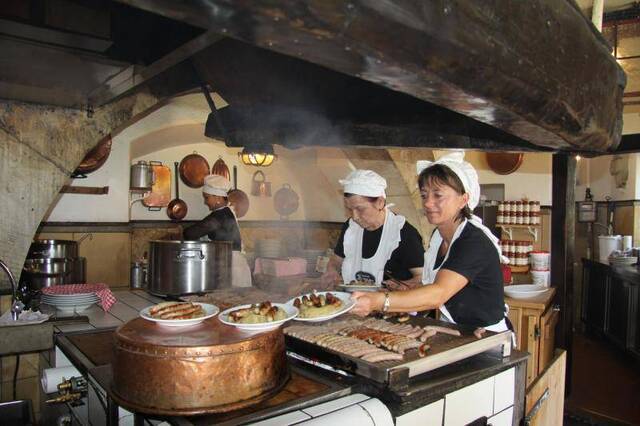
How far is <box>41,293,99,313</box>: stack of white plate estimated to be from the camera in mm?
3154

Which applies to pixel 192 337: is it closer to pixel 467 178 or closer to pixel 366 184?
pixel 467 178

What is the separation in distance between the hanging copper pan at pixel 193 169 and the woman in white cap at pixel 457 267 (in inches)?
255

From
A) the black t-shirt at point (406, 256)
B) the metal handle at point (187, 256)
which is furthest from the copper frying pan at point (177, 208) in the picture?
the black t-shirt at point (406, 256)

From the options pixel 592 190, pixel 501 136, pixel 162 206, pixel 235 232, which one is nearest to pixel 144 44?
pixel 501 136

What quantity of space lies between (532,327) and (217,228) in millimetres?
3628

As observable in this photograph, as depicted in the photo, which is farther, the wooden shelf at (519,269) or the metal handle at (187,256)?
the wooden shelf at (519,269)

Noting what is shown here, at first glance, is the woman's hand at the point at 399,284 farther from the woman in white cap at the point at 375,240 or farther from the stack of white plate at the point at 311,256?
the stack of white plate at the point at 311,256

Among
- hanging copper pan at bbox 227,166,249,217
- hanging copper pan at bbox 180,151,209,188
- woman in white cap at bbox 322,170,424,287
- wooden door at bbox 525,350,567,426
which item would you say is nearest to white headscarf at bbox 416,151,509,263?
wooden door at bbox 525,350,567,426

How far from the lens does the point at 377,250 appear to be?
3602 mm

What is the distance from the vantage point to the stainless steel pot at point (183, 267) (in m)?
3.82

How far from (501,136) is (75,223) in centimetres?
613

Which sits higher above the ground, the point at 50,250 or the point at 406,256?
the point at 406,256

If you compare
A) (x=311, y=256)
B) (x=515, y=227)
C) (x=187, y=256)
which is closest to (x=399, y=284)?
(x=187, y=256)

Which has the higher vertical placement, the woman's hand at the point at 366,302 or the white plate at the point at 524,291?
the woman's hand at the point at 366,302
